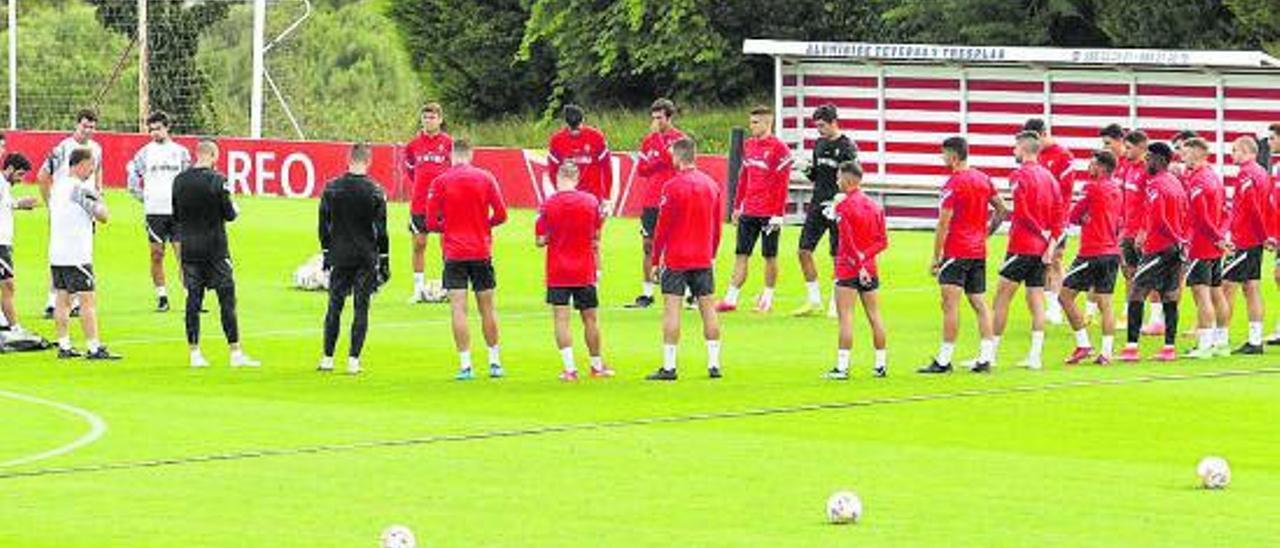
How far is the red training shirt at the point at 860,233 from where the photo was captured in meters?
28.8

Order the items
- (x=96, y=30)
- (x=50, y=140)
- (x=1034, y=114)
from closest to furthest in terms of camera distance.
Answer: (x=1034, y=114) → (x=50, y=140) → (x=96, y=30)

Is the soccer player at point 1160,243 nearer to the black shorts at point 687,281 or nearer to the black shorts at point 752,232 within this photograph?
the black shorts at point 687,281

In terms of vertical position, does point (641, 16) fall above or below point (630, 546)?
above

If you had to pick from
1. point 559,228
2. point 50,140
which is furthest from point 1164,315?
point 50,140

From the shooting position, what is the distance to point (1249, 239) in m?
31.6

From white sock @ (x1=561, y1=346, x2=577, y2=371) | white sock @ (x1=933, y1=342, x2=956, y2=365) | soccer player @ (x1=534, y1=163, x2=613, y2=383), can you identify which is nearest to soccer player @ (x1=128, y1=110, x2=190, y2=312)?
white sock @ (x1=561, y1=346, x2=577, y2=371)

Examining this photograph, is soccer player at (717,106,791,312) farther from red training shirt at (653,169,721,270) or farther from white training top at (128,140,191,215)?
A: white training top at (128,140,191,215)

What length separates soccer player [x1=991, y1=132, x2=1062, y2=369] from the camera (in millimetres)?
29469

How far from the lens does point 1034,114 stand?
167ft

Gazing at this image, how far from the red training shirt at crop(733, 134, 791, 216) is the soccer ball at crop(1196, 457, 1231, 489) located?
13812mm

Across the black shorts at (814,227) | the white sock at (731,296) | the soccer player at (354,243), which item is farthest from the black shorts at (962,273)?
the white sock at (731,296)

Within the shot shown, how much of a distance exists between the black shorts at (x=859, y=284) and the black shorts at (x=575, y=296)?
229 centimetres

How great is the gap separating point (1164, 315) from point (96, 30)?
61.7 metres

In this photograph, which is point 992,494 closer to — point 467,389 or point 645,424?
point 645,424
